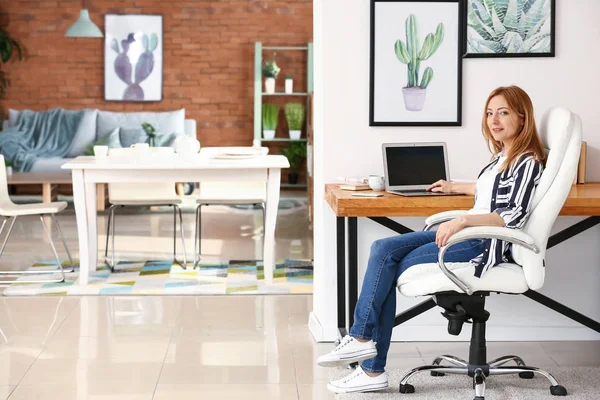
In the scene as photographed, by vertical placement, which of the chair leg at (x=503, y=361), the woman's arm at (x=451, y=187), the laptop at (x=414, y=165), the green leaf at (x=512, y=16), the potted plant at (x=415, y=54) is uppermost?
the green leaf at (x=512, y=16)

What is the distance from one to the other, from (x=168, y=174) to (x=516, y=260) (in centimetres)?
273

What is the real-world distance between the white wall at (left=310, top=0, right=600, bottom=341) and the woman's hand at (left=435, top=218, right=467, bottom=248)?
3.57 ft

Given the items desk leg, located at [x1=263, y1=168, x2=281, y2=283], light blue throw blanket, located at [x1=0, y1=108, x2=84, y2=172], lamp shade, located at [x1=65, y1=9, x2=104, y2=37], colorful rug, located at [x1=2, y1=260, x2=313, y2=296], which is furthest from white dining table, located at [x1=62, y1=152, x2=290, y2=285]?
light blue throw blanket, located at [x1=0, y1=108, x2=84, y2=172]

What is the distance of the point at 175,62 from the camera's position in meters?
10.8

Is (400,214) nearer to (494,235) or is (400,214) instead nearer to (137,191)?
(494,235)

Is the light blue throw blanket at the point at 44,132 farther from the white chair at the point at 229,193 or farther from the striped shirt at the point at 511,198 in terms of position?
the striped shirt at the point at 511,198

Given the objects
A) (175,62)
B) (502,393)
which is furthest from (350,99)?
(175,62)

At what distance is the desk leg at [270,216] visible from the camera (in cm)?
560

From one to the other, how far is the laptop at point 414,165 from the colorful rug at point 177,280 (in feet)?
5.05

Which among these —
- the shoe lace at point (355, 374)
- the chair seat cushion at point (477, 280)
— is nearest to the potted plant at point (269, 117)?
the shoe lace at point (355, 374)

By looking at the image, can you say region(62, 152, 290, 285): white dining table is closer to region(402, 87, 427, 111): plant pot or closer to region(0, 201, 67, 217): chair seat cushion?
region(0, 201, 67, 217): chair seat cushion

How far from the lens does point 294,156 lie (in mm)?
10547

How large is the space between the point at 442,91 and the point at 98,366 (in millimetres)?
1965

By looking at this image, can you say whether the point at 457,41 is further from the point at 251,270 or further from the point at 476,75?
the point at 251,270
